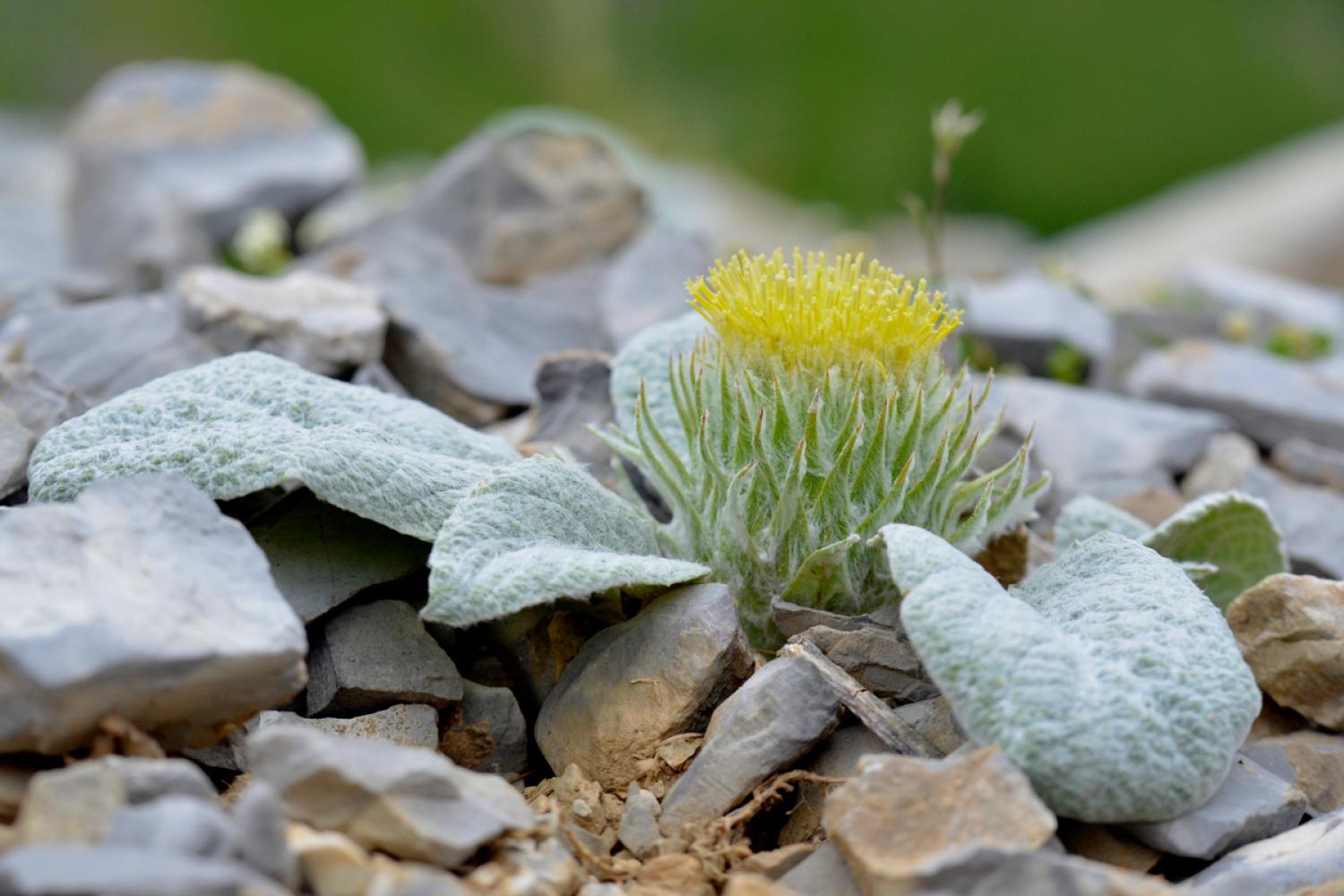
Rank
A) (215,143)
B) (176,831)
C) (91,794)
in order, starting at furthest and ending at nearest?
(215,143) → (91,794) → (176,831)

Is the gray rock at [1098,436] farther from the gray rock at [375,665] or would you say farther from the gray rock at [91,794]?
the gray rock at [91,794]

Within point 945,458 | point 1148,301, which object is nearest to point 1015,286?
point 1148,301

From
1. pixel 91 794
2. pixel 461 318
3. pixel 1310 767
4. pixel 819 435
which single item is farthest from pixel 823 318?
pixel 461 318

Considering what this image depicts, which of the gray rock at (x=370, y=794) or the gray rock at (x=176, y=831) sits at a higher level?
the gray rock at (x=176, y=831)

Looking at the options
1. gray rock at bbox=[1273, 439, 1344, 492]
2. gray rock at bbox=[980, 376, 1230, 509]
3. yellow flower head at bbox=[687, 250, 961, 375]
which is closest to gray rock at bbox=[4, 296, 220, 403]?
yellow flower head at bbox=[687, 250, 961, 375]

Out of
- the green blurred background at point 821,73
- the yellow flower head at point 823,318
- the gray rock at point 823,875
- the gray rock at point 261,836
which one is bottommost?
the green blurred background at point 821,73

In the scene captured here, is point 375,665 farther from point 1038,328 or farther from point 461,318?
point 1038,328

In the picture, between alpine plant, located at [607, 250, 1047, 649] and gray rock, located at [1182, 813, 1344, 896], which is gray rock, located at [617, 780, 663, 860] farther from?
gray rock, located at [1182, 813, 1344, 896]

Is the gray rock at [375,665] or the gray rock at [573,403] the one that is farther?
the gray rock at [573,403]

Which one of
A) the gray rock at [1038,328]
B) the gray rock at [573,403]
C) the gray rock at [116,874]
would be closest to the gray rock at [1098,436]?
the gray rock at [1038,328]
